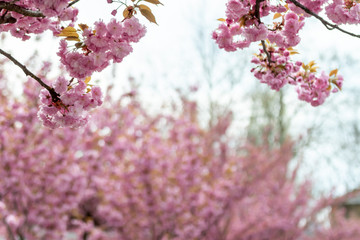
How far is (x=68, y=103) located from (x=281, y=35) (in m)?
1.31

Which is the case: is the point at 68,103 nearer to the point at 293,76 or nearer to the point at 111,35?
the point at 111,35

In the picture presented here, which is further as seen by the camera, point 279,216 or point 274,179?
point 274,179

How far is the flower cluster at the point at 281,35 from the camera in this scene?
6.61 ft

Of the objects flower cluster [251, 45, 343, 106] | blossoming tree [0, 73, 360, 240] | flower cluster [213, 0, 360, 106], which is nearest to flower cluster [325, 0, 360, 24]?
flower cluster [213, 0, 360, 106]

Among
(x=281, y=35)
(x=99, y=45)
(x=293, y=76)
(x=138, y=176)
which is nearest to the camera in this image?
(x=99, y=45)

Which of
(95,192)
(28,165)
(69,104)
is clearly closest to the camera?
(69,104)

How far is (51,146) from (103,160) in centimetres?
106

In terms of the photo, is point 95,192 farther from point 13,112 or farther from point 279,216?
point 279,216

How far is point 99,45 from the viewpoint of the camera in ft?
5.95

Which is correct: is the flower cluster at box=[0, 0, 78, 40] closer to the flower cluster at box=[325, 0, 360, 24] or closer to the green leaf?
the green leaf

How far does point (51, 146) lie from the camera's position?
639 cm

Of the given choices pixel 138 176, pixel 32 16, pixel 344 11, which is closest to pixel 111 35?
pixel 32 16

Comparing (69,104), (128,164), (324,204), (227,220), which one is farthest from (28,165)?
(324,204)

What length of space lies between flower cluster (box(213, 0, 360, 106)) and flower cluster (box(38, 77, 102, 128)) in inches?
34.5
